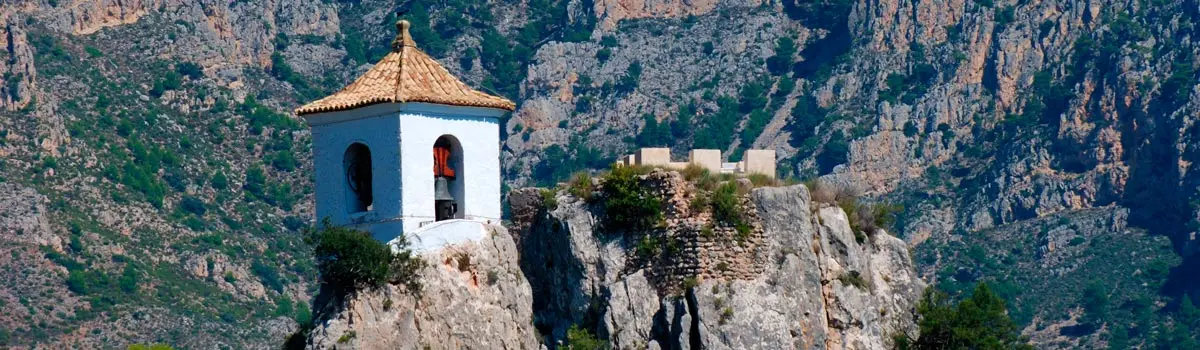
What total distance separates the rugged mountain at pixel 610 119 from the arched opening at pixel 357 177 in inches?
2830

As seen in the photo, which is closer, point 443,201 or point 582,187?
point 443,201

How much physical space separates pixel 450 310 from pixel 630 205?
261 inches

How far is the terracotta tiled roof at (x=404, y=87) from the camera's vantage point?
6022 centimetres

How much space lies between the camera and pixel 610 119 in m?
171

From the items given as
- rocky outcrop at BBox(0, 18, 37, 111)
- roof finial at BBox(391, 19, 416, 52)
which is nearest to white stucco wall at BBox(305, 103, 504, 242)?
roof finial at BBox(391, 19, 416, 52)

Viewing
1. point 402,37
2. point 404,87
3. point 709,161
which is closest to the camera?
point 404,87

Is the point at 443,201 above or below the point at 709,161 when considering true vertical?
below

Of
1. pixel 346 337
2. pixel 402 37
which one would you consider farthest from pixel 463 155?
pixel 346 337

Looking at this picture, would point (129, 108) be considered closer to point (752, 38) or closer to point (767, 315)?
point (752, 38)

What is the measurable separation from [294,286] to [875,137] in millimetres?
41466

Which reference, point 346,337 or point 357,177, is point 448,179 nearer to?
point 357,177

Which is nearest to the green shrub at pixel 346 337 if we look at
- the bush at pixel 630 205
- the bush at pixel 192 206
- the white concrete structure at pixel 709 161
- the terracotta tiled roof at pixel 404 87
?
the terracotta tiled roof at pixel 404 87

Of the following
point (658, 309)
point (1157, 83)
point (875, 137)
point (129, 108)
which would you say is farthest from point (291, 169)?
point (658, 309)

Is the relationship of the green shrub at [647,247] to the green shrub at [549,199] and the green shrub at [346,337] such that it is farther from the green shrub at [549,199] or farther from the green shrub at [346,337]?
the green shrub at [346,337]
